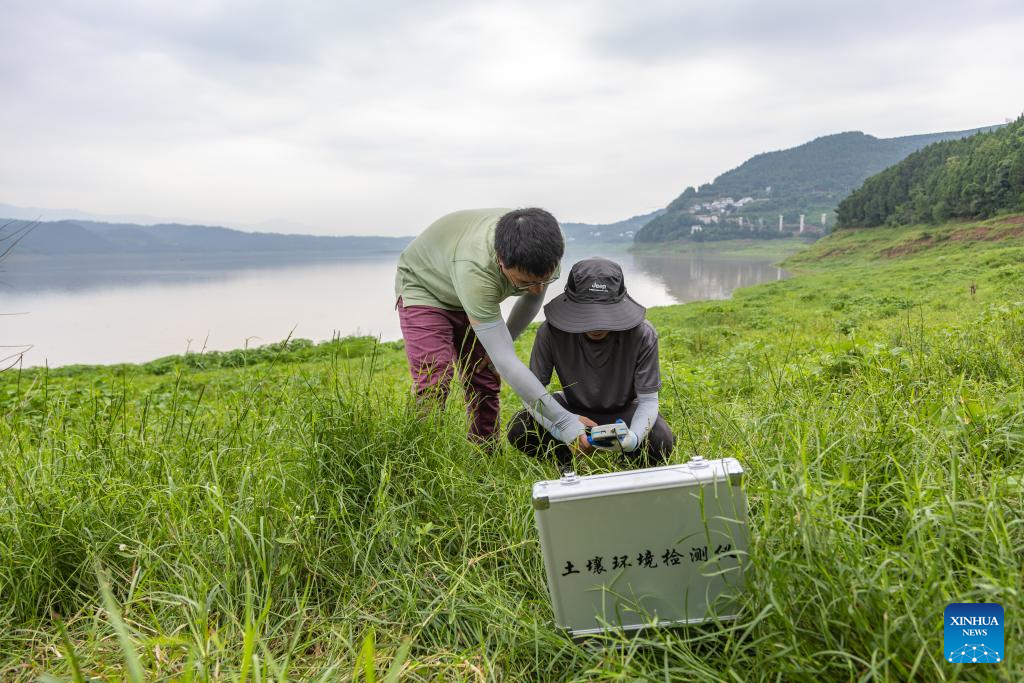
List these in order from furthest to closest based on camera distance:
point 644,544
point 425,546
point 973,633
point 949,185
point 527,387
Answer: point 949,185
point 527,387
point 425,546
point 644,544
point 973,633

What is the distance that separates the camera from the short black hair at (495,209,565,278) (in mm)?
2396

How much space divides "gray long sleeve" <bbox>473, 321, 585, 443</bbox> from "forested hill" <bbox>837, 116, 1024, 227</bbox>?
48907 millimetres

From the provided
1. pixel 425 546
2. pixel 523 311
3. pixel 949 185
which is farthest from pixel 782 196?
pixel 425 546

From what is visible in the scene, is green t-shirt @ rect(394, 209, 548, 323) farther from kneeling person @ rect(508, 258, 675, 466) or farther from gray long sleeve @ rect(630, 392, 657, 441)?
gray long sleeve @ rect(630, 392, 657, 441)

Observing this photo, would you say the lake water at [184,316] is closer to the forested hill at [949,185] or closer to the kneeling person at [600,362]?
the kneeling person at [600,362]

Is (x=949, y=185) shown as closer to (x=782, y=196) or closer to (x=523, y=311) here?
(x=523, y=311)

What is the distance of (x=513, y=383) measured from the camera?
8.52ft

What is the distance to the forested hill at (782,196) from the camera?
120m

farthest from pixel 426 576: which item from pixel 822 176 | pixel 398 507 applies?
pixel 822 176

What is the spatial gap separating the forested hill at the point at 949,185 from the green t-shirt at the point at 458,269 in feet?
160

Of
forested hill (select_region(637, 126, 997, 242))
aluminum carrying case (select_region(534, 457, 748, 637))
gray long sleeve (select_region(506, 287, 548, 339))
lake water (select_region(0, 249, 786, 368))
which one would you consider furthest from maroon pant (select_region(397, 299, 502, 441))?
forested hill (select_region(637, 126, 997, 242))

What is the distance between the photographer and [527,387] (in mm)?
2570

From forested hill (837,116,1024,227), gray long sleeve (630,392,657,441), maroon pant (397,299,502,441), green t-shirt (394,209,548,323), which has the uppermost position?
forested hill (837,116,1024,227)

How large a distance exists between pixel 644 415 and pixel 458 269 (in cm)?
112
